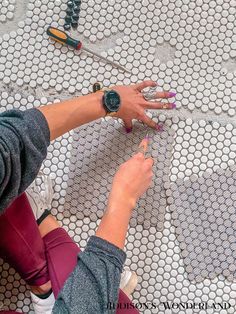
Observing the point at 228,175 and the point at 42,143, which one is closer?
the point at 42,143

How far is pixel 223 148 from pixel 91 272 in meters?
0.41

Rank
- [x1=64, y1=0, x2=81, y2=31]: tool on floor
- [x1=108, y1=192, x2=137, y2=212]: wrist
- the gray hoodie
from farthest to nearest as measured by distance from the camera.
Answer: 1. [x1=64, y1=0, x2=81, y2=31]: tool on floor
2. [x1=108, y1=192, x2=137, y2=212]: wrist
3. the gray hoodie

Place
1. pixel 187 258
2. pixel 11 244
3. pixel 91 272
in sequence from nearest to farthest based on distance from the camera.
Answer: pixel 91 272 → pixel 11 244 → pixel 187 258

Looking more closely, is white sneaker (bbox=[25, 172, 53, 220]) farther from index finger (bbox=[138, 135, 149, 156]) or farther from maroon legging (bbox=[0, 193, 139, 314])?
index finger (bbox=[138, 135, 149, 156])

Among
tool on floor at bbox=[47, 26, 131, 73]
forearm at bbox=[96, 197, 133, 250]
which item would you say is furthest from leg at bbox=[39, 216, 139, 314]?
tool on floor at bbox=[47, 26, 131, 73]

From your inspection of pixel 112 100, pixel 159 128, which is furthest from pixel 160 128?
pixel 112 100

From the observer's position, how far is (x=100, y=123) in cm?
100

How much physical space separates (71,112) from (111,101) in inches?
3.1

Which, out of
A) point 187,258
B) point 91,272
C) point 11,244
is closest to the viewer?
point 91,272

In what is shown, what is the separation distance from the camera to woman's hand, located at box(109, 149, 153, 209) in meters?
0.81

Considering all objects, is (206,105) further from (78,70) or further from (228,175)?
(78,70)

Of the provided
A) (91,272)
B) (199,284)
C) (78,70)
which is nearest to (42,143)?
(91,272)

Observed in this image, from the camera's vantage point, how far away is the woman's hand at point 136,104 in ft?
2.98

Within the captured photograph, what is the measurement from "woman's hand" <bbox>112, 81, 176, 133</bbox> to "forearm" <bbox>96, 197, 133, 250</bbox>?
0.20 metres
